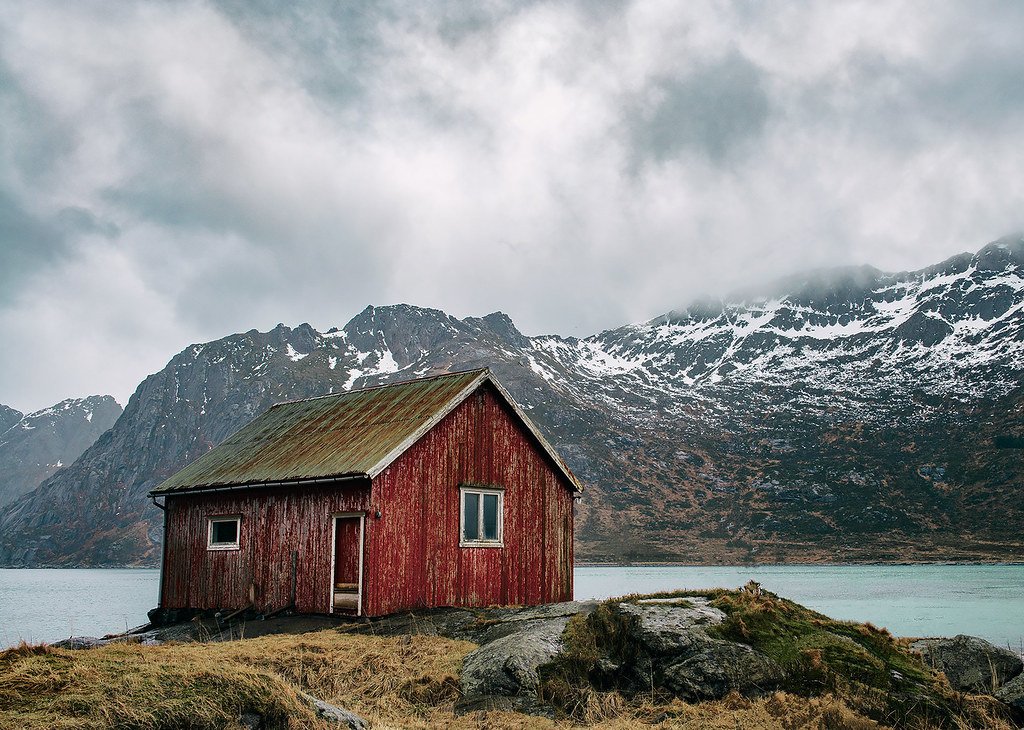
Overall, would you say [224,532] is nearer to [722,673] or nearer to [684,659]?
[684,659]

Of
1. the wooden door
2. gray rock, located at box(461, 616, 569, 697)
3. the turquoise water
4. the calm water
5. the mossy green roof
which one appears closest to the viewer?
gray rock, located at box(461, 616, 569, 697)

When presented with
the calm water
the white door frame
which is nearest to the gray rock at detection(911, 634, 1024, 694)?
the white door frame

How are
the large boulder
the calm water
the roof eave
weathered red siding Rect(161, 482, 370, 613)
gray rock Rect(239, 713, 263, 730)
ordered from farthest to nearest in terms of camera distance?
the calm water < weathered red siding Rect(161, 482, 370, 613) < the roof eave < the large boulder < gray rock Rect(239, 713, 263, 730)

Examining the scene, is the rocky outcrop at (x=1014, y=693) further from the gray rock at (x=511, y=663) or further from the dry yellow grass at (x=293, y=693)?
the gray rock at (x=511, y=663)

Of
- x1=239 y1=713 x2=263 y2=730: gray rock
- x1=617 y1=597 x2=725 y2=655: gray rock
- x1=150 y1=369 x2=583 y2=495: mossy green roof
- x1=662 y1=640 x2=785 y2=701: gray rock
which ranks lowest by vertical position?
x1=662 y1=640 x2=785 y2=701: gray rock

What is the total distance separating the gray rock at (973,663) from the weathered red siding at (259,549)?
14764mm

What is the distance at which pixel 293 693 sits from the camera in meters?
12.4

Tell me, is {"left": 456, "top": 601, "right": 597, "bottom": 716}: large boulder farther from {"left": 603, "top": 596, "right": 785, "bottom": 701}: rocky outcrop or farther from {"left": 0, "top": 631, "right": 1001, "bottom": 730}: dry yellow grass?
{"left": 603, "top": 596, "right": 785, "bottom": 701}: rocky outcrop

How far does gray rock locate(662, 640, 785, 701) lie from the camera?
16219 millimetres

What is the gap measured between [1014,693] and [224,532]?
77.3ft

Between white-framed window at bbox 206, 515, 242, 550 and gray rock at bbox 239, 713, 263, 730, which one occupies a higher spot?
white-framed window at bbox 206, 515, 242, 550

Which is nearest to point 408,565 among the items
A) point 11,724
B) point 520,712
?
point 520,712

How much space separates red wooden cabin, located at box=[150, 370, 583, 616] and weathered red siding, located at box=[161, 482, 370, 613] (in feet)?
0.16

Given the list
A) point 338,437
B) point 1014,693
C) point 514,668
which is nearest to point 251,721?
point 514,668
